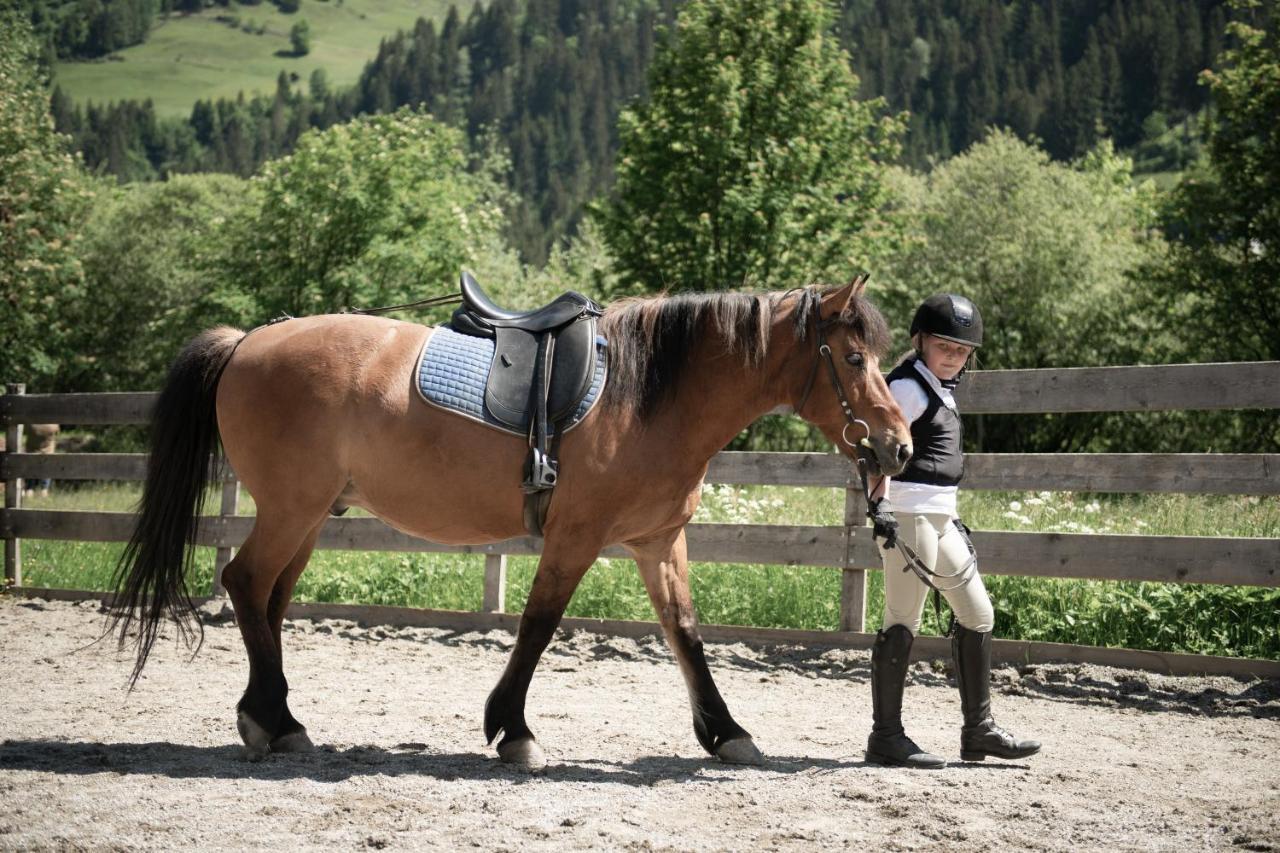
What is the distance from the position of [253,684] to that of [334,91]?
506 feet

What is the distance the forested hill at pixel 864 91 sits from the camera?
3302 inches

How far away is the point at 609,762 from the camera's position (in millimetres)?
4383

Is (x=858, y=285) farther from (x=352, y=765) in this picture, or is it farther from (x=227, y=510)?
(x=227, y=510)

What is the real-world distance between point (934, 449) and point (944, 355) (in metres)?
0.38

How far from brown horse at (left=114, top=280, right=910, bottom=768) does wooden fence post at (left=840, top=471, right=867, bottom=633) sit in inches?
89.5

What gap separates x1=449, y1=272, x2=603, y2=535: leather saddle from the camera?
4375mm

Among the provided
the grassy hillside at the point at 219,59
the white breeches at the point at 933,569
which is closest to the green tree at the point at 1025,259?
the white breeches at the point at 933,569

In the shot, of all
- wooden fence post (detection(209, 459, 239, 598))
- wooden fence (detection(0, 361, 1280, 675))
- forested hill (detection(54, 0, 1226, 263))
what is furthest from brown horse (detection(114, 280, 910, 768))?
forested hill (detection(54, 0, 1226, 263))

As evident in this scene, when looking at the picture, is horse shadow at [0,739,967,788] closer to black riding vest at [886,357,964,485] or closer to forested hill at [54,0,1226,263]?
black riding vest at [886,357,964,485]

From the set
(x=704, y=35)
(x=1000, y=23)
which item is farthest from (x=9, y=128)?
(x=1000, y=23)


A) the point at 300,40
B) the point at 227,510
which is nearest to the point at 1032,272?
the point at 227,510

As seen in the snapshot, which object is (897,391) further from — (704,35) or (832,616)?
(704,35)

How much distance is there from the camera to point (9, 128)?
23.3m

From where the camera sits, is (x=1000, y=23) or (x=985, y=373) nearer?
(x=985, y=373)
